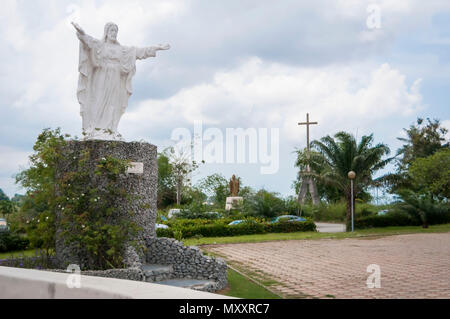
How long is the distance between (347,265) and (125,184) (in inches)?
218

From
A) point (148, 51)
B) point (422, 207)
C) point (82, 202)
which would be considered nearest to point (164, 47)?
point (148, 51)

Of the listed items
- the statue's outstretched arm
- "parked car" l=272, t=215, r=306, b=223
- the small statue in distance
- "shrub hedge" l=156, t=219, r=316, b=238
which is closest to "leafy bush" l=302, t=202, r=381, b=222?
"parked car" l=272, t=215, r=306, b=223

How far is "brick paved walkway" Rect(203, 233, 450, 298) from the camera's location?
771 cm

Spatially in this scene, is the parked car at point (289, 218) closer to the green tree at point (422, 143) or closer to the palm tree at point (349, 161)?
the palm tree at point (349, 161)

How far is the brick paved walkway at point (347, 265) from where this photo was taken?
7.71 metres

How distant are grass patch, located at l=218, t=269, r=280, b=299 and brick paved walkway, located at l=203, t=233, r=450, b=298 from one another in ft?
0.98

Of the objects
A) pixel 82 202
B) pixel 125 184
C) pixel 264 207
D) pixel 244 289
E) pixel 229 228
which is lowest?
pixel 244 289

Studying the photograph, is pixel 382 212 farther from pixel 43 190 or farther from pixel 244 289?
pixel 43 190

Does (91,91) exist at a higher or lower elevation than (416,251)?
higher

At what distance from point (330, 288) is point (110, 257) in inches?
161

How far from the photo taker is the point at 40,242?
30.5 feet

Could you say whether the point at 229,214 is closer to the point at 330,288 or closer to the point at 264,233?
the point at 264,233

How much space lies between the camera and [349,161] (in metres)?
22.9
